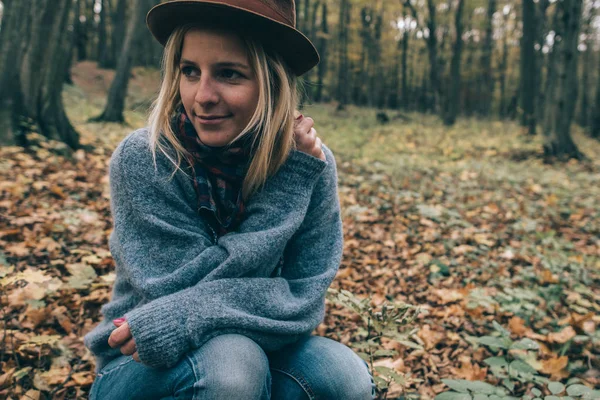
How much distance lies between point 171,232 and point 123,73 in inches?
370

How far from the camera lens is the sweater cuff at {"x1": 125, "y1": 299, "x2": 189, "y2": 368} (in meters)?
1.27

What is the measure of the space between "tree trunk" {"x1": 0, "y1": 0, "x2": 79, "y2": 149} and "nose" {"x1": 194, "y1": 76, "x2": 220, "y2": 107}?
15.6 ft

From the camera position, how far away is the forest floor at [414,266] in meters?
2.25

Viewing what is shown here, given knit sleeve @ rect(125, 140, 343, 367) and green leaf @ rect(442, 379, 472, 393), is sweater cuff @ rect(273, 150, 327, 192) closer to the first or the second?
knit sleeve @ rect(125, 140, 343, 367)

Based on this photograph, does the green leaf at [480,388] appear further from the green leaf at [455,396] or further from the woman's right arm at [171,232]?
the woman's right arm at [171,232]

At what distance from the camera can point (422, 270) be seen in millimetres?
3740

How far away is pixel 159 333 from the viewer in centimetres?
128

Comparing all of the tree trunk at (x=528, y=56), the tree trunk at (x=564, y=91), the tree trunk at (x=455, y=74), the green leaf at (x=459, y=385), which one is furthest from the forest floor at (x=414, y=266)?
the tree trunk at (x=455, y=74)

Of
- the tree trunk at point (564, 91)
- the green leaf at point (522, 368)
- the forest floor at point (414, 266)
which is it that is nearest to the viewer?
the green leaf at point (522, 368)

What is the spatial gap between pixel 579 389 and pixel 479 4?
2297cm

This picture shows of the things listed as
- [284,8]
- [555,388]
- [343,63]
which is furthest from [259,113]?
[343,63]

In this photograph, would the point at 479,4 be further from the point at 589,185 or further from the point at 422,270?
the point at 422,270

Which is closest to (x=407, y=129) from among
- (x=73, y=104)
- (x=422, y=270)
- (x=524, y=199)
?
(x=524, y=199)

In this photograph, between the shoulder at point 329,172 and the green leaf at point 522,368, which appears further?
Result: the green leaf at point 522,368
